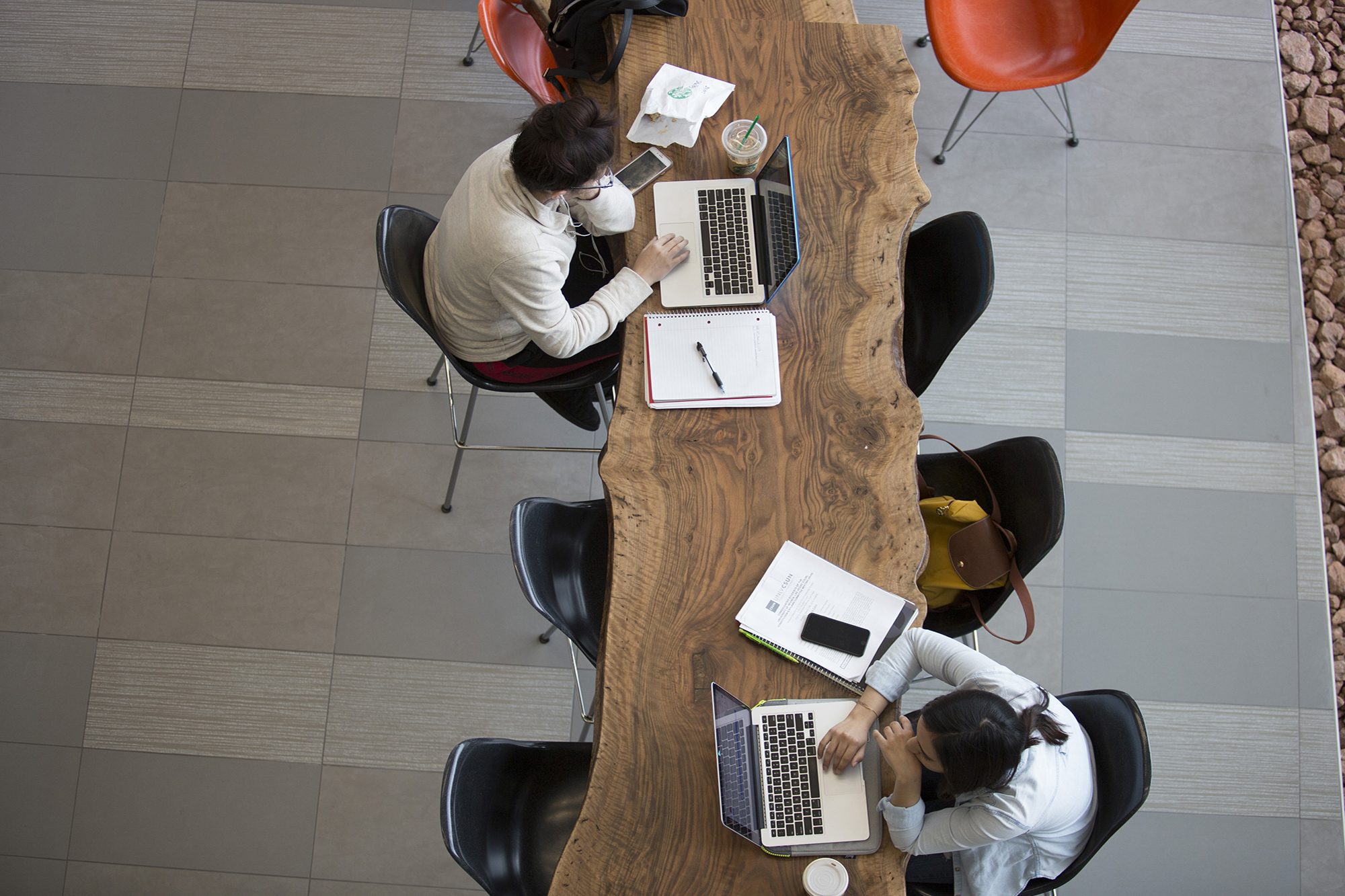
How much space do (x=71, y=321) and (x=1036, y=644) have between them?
141 inches

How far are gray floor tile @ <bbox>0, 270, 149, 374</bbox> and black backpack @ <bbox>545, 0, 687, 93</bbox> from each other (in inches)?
73.6

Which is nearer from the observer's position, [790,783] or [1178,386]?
[790,783]

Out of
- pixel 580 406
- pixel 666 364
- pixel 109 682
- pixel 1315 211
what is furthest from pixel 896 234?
pixel 109 682

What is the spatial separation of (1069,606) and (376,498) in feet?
7.74

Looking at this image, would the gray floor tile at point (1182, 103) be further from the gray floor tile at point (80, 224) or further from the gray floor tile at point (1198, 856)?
the gray floor tile at point (80, 224)

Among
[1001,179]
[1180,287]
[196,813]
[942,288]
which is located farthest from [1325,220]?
[196,813]

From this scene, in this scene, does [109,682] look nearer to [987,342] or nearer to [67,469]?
[67,469]

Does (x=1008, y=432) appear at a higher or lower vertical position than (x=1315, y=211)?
lower

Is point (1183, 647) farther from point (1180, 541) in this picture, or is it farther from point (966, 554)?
point (966, 554)

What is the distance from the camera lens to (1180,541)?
2.76 metres

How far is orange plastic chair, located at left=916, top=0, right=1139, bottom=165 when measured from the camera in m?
2.79

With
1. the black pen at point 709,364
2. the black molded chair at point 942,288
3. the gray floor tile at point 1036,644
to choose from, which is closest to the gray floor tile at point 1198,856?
the gray floor tile at point 1036,644

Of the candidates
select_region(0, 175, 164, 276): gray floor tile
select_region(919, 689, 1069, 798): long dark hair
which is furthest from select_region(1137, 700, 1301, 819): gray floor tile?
select_region(0, 175, 164, 276): gray floor tile

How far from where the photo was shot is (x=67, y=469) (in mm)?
2828
